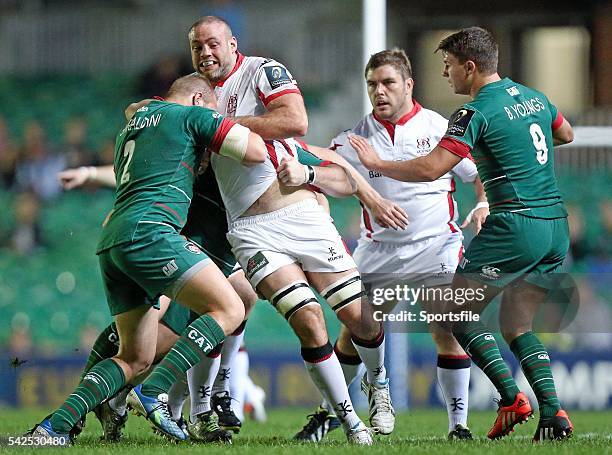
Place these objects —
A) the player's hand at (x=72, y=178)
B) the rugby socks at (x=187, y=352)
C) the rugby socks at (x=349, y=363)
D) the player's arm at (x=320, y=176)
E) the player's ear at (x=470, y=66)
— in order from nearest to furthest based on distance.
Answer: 1. the rugby socks at (x=187, y=352)
2. the player's arm at (x=320, y=176)
3. the player's ear at (x=470, y=66)
4. the player's hand at (x=72, y=178)
5. the rugby socks at (x=349, y=363)

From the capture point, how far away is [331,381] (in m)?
6.25

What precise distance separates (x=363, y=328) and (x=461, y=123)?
1.37m

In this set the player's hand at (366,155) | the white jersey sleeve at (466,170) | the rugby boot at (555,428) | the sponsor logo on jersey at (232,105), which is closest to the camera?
the rugby boot at (555,428)

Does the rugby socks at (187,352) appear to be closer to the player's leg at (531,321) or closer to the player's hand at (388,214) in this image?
the player's hand at (388,214)

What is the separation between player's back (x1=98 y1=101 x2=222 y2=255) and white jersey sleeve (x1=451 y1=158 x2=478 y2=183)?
84.4 inches

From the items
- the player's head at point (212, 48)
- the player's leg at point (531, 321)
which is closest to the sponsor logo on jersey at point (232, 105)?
the player's head at point (212, 48)

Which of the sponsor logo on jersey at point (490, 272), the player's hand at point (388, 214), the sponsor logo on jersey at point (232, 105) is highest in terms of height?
the sponsor logo on jersey at point (232, 105)

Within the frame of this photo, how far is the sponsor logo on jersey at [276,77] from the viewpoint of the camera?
263 inches

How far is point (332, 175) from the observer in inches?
261

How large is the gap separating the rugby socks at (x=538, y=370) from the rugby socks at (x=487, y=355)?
0.13 m

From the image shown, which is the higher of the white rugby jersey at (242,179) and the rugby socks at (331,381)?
the white rugby jersey at (242,179)

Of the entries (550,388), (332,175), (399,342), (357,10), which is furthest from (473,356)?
(357,10)

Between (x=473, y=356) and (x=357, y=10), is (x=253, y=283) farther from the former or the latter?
(x=357, y=10)

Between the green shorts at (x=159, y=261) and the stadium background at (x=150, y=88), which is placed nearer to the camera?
the green shorts at (x=159, y=261)
